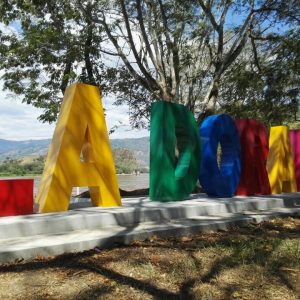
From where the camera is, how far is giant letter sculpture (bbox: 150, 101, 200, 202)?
8672 mm

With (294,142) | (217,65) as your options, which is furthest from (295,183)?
(217,65)

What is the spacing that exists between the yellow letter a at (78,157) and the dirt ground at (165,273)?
2055mm

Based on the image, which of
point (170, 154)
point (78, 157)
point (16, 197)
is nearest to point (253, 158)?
point (170, 154)

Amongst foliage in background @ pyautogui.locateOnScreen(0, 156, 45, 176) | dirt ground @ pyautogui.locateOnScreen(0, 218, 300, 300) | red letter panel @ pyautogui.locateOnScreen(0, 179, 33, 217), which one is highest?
foliage in background @ pyautogui.locateOnScreen(0, 156, 45, 176)

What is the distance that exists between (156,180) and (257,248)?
3.65 meters

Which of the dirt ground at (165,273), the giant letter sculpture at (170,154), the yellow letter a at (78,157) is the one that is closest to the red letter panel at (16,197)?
the yellow letter a at (78,157)

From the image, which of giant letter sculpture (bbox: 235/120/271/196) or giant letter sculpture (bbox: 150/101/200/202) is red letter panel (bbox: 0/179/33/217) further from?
giant letter sculpture (bbox: 235/120/271/196)

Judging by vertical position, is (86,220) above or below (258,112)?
below

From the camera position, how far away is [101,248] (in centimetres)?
539

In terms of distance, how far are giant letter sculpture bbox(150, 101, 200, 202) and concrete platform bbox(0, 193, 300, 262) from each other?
0.48m

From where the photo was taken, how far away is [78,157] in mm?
7383

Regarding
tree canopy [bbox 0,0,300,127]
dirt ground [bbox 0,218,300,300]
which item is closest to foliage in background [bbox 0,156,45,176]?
tree canopy [bbox 0,0,300,127]

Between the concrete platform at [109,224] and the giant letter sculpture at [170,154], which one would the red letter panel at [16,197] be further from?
the giant letter sculpture at [170,154]

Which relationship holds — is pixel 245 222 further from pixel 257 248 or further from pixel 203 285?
pixel 203 285
